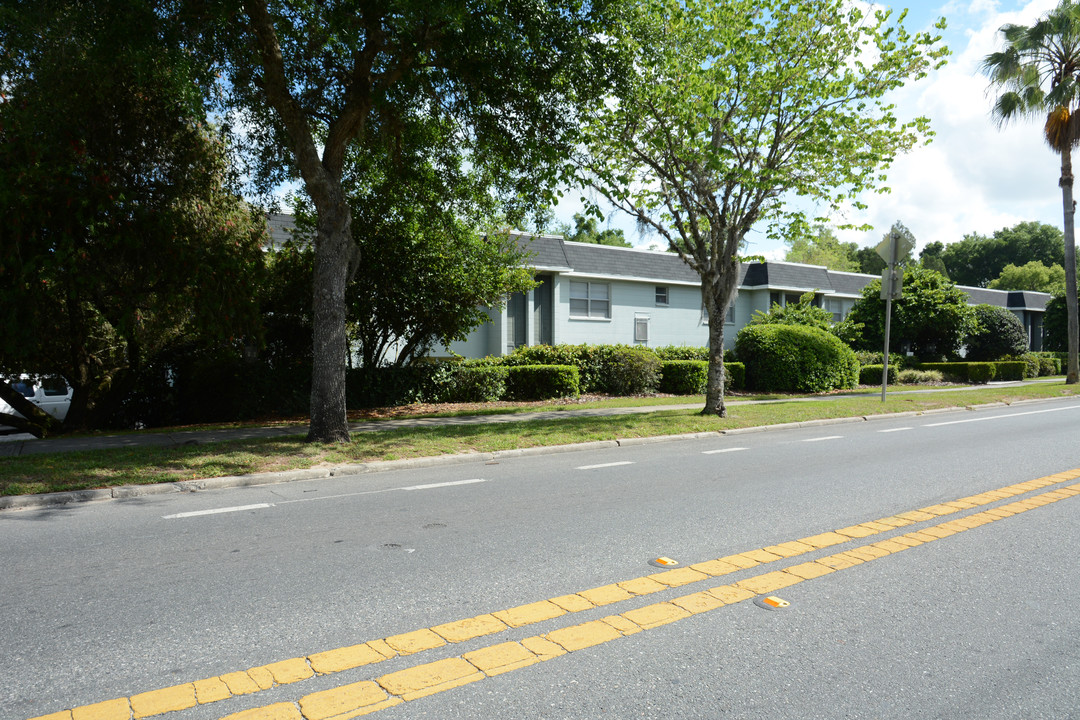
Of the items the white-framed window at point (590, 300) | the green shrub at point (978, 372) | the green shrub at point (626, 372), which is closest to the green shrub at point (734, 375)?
the green shrub at point (626, 372)

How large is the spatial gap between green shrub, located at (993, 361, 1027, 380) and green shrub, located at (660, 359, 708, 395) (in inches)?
687

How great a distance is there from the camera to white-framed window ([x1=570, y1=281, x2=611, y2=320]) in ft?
90.0

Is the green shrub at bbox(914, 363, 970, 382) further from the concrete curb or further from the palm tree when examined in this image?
the concrete curb

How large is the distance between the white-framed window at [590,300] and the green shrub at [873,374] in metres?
10.4

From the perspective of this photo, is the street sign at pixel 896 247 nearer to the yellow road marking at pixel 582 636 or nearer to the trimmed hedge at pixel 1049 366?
the yellow road marking at pixel 582 636

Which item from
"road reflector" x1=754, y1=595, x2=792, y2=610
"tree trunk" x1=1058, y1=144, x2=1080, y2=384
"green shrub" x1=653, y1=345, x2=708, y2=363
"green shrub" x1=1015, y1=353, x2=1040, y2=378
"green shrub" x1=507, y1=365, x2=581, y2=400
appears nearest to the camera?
"road reflector" x1=754, y1=595, x2=792, y2=610

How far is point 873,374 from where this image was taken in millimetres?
27828

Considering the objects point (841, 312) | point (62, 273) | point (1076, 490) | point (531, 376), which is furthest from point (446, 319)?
point (841, 312)

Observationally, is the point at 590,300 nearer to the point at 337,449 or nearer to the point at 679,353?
the point at 679,353

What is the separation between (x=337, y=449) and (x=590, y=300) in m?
18.7

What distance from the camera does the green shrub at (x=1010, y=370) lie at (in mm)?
30594

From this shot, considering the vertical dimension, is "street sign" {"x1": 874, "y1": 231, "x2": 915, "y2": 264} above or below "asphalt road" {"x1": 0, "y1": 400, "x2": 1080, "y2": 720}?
above

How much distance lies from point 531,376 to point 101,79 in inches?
448

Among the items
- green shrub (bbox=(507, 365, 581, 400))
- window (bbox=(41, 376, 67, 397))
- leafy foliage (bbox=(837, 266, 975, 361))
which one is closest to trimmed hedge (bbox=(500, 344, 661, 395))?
green shrub (bbox=(507, 365, 581, 400))
